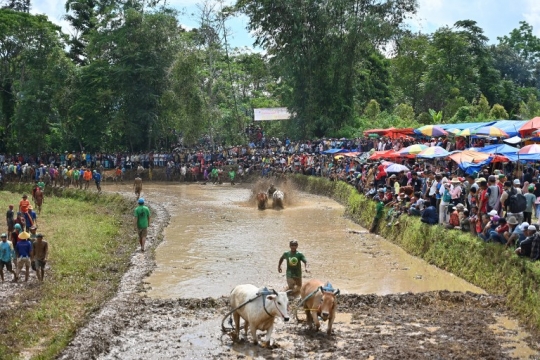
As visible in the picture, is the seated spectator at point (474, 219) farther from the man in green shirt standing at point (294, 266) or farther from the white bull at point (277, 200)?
the white bull at point (277, 200)

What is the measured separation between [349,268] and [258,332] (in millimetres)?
6075

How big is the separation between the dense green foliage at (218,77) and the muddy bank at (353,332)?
29846 millimetres

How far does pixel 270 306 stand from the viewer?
33.7ft

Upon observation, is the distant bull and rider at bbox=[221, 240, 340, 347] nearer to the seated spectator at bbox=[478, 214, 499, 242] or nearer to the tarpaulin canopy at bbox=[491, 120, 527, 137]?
the seated spectator at bbox=[478, 214, 499, 242]

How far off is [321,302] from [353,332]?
95 centimetres

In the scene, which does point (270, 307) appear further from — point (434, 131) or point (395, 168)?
point (434, 131)

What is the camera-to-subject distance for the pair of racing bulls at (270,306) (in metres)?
10.2

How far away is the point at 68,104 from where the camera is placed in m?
50.3

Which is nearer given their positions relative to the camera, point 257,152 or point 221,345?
point 221,345

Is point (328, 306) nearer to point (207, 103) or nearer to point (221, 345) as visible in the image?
point (221, 345)

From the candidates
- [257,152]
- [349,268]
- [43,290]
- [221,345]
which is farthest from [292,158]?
[221,345]

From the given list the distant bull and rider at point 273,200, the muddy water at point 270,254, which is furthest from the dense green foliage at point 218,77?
the muddy water at point 270,254

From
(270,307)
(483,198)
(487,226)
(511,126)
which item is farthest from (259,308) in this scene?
(511,126)

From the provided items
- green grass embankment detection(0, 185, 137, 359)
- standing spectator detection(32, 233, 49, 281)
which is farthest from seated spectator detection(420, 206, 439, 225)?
standing spectator detection(32, 233, 49, 281)
